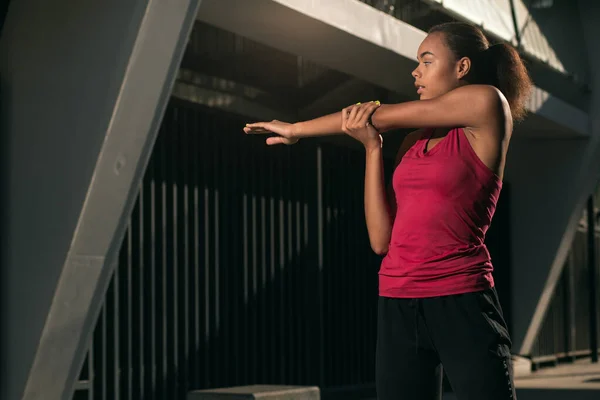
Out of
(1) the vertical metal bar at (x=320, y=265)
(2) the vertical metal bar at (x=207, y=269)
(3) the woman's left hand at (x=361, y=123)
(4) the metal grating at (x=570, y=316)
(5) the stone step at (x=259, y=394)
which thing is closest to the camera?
(3) the woman's left hand at (x=361, y=123)

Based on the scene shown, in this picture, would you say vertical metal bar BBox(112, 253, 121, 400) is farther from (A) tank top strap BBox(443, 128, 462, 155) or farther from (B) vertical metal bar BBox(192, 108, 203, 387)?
(A) tank top strap BBox(443, 128, 462, 155)

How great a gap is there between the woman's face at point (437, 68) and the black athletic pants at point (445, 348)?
1.90ft

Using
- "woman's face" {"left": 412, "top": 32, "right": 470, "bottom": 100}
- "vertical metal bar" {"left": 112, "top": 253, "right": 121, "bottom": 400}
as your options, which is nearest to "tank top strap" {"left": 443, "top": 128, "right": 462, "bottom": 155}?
"woman's face" {"left": 412, "top": 32, "right": 470, "bottom": 100}

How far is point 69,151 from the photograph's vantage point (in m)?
7.74

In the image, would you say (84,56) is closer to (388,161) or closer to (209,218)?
(209,218)

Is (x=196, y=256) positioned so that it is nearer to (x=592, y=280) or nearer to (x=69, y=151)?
(x=69, y=151)

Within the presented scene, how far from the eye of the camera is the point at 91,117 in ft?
25.1

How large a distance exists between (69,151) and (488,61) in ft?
16.1

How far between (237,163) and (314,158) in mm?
1578

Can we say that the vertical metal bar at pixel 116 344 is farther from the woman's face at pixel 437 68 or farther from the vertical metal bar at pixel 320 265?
the woman's face at pixel 437 68

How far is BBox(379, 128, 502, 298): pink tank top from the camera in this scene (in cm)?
308

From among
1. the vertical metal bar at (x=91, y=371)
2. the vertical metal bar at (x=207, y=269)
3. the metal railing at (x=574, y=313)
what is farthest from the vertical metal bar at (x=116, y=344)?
the metal railing at (x=574, y=313)

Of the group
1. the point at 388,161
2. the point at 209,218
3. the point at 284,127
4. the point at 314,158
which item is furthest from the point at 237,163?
the point at 284,127

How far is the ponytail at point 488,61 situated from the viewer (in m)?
3.22
